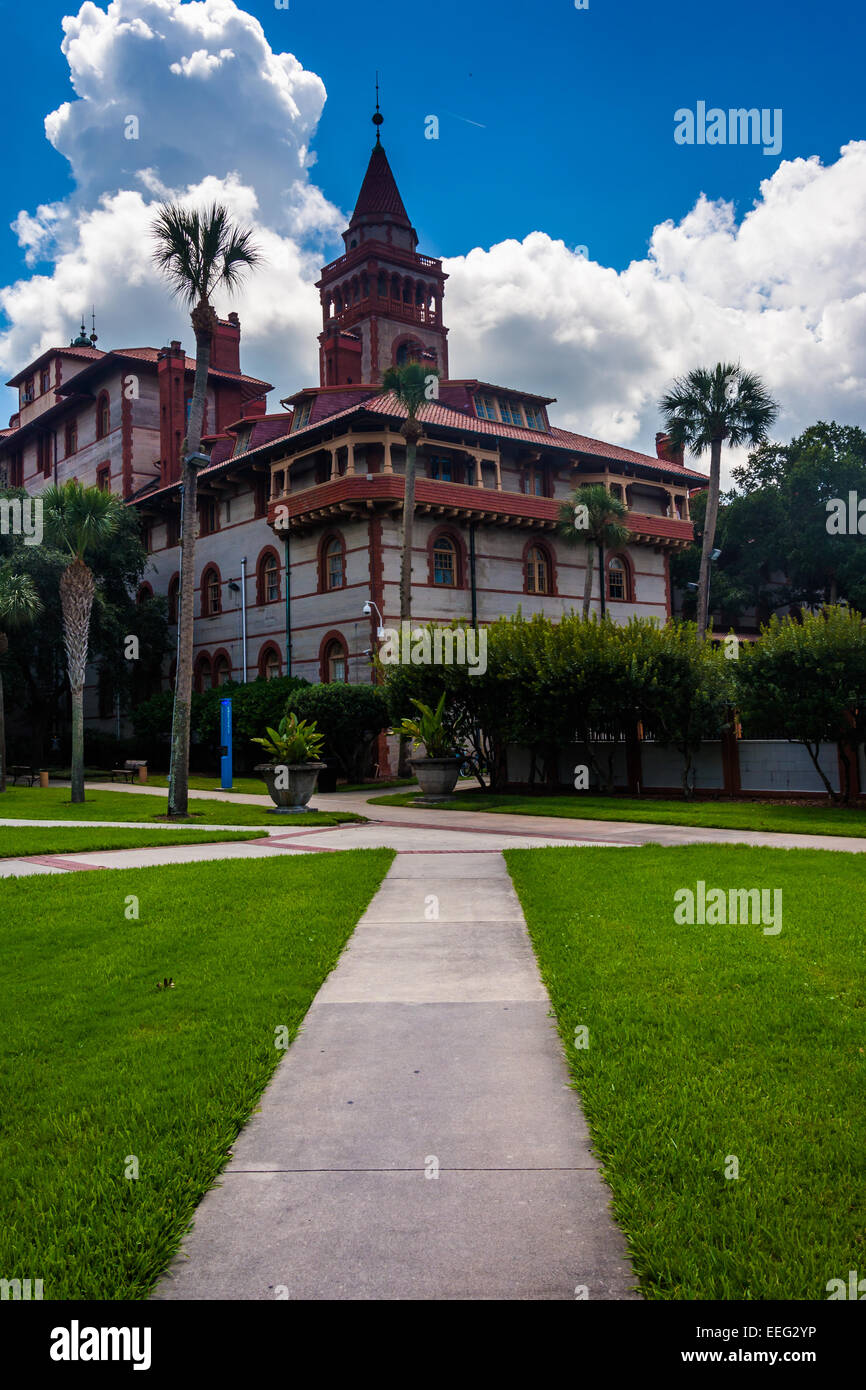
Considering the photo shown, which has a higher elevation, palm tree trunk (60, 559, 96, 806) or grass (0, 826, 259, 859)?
palm tree trunk (60, 559, 96, 806)

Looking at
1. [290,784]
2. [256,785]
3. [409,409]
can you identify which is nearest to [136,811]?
[290,784]

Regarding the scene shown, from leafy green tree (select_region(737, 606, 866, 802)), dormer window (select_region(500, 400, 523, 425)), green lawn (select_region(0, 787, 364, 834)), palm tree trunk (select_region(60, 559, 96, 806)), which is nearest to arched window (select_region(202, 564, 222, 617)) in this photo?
dormer window (select_region(500, 400, 523, 425))

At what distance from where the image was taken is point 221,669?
4397 cm

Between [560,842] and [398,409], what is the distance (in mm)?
24841

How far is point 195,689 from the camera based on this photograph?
152 feet

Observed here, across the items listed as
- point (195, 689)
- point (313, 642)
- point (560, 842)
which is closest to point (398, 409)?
point (313, 642)

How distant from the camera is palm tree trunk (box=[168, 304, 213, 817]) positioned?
2070 centimetres

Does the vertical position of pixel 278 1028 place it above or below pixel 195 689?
below

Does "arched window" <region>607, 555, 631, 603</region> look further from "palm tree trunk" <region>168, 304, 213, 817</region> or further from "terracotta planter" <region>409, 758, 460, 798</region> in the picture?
"palm tree trunk" <region>168, 304, 213, 817</region>

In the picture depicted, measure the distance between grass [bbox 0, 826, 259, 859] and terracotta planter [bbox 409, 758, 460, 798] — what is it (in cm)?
824

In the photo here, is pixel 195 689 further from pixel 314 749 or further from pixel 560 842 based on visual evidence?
pixel 560 842

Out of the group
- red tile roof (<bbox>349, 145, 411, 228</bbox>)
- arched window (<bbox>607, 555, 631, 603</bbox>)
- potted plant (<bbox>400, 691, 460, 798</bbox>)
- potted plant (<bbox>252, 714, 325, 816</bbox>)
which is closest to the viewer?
potted plant (<bbox>252, 714, 325, 816</bbox>)

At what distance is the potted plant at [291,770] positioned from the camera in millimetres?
20875

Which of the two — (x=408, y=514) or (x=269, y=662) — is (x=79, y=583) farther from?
(x=269, y=662)
